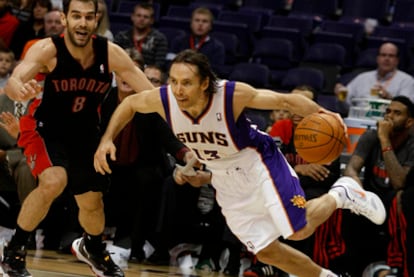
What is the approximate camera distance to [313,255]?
6.96 m

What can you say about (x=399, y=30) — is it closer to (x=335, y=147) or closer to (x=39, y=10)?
(x=39, y=10)

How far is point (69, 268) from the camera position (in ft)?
21.8

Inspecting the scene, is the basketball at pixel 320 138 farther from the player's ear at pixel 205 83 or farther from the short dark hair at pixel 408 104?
the short dark hair at pixel 408 104

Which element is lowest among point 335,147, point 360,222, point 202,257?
point 202,257

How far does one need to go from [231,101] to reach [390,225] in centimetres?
246

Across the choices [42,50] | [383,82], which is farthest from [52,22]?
[42,50]

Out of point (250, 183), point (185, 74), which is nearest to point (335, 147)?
point (250, 183)

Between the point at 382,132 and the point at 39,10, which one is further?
the point at 39,10

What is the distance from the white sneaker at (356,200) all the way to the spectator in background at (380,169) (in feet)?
3.42

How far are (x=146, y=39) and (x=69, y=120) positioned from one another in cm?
400

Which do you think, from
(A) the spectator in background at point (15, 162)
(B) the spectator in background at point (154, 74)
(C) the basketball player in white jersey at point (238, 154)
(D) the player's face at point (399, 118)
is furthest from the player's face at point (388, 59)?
(C) the basketball player in white jersey at point (238, 154)

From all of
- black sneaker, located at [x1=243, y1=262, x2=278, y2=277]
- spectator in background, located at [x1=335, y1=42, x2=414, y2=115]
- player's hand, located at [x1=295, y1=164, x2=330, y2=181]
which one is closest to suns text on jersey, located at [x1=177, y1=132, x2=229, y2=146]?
player's hand, located at [x1=295, y1=164, x2=330, y2=181]

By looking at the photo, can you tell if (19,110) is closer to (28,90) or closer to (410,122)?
(28,90)

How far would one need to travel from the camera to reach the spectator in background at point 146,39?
9367mm
